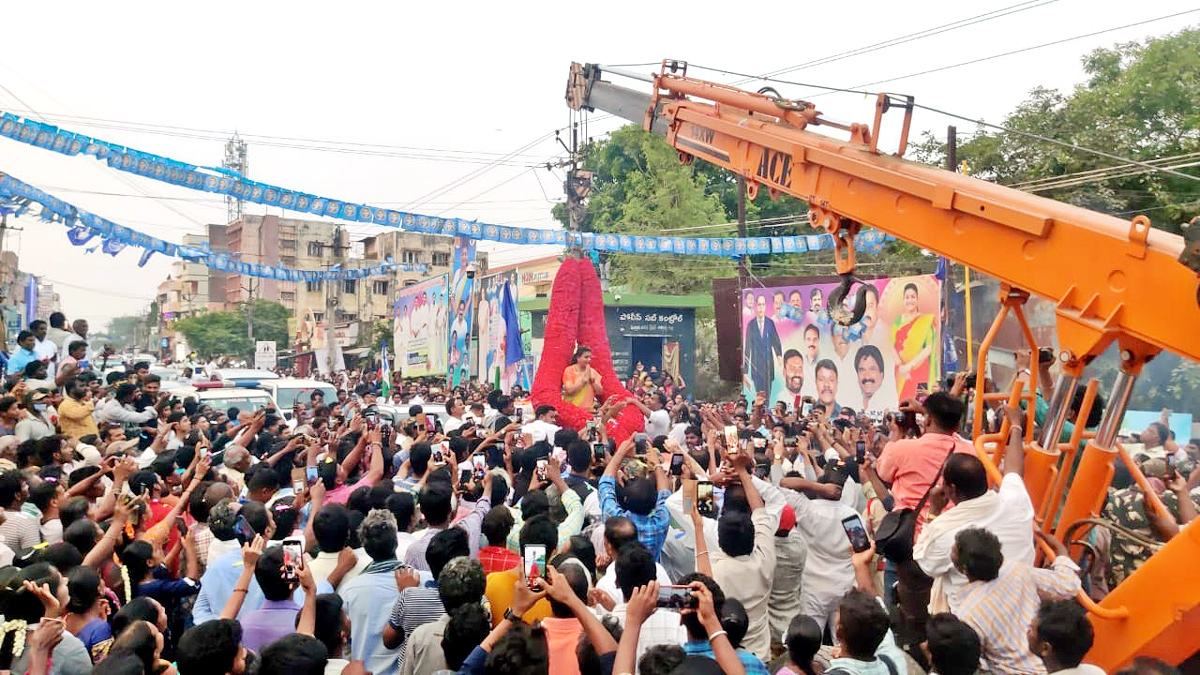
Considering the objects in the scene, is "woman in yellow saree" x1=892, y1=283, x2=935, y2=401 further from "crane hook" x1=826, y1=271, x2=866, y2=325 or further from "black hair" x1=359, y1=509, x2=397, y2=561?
"black hair" x1=359, y1=509, x2=397, y2=561

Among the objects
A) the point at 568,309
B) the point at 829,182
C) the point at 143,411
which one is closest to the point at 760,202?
the point at 568,309

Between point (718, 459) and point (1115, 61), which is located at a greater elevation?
point (1115, 61)

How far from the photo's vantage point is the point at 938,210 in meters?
5.68

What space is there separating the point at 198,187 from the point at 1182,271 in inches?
556

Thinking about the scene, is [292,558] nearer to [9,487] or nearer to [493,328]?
[9,487]

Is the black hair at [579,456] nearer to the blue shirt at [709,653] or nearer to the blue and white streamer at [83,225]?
the blue shirt at [709,653]

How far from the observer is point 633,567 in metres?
4.15

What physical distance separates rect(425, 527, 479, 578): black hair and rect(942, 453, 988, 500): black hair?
2531 mm

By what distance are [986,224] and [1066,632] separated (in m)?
2.57

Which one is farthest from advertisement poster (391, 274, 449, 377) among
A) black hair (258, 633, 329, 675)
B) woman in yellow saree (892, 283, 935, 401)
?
black hair (258, 633, 329, 675)

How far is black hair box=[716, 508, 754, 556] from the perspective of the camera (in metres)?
4.72

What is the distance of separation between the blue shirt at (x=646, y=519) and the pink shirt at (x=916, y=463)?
147 cm

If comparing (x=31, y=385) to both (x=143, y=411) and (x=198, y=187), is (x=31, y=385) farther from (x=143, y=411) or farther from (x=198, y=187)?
(x=198, y=187)

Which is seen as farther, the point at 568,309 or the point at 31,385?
the point at 568,309
